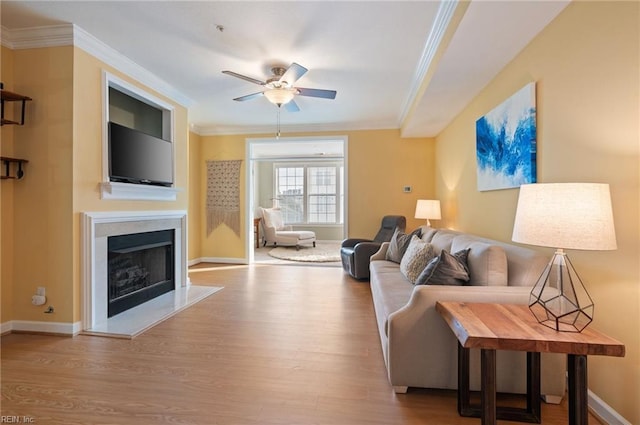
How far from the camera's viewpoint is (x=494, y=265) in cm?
203

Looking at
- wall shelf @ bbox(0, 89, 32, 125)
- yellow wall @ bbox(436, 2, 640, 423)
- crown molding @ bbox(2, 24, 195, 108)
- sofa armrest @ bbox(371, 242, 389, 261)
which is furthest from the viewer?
sofa armrest @ bbox(371, 242, 389, 261)

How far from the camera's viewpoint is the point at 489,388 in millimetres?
1374

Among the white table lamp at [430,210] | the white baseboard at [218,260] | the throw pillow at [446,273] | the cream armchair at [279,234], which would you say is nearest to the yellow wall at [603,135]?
the throw pillow at [446,273]

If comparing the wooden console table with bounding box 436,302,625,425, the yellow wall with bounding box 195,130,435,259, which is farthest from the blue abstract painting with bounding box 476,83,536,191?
the yellow wall with bounding box 195,130,435,259

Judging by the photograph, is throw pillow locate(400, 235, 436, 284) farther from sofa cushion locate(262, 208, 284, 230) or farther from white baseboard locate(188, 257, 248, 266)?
sofa cushion locate(262, 208, 284, 230)

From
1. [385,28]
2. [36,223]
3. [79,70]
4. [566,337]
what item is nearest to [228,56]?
[79,70]

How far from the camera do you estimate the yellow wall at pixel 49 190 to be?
2.71 metres

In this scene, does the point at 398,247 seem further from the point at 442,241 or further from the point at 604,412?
the point at 604,412

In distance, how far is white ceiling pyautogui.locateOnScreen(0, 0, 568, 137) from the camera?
7.32 ft

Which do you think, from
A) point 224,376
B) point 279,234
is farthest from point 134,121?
point 279,234

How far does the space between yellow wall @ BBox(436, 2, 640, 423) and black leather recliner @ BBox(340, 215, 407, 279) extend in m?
2.53

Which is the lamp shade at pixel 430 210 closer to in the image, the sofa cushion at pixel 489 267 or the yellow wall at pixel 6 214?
the sofa cushion at pixel 489 267

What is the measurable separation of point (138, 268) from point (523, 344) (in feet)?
12.3

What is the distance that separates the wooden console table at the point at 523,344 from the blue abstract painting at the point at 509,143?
1189 millimetres
